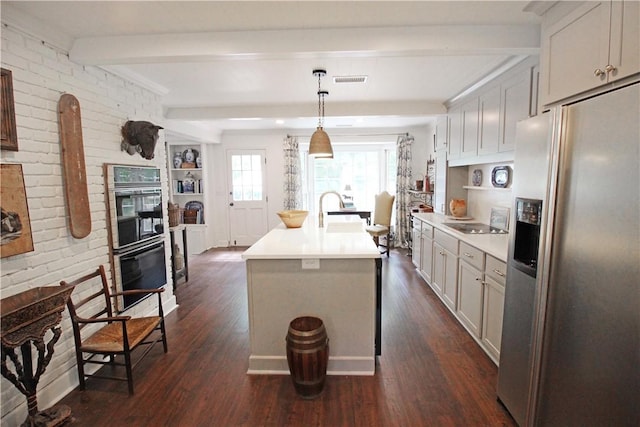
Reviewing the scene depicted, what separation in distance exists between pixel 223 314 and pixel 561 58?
349 cm

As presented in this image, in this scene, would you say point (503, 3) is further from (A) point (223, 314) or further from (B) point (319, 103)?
(A) point (223, 314)

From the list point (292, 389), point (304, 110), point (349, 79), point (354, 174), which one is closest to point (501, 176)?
point (349, 79)

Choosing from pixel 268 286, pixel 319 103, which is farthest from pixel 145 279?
pixel 319 103

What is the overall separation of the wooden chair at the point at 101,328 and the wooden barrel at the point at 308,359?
3.53 ft

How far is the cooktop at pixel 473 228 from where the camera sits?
311 cm

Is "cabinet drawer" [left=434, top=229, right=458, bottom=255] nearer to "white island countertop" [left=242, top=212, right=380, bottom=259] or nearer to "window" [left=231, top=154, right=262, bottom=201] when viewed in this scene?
"white island countertop" [left=242, top=212, right=380, bottom=259]

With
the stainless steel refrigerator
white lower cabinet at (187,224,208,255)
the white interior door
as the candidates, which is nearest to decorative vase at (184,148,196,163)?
the white interior door

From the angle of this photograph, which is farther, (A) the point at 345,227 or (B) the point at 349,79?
(A) the point at 345,227

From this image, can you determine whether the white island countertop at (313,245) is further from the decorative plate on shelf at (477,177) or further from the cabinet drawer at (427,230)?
the decorative plate on shelf at (477,177)

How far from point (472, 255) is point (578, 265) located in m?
1.38

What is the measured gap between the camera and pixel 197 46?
2.15 metres

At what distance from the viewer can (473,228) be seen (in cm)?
334

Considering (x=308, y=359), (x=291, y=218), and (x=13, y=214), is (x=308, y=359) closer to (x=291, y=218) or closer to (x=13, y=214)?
(x=291, y=218)

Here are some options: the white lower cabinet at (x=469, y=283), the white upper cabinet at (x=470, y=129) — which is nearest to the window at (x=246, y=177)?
the white lower cabinet at (x=469, y=283)
